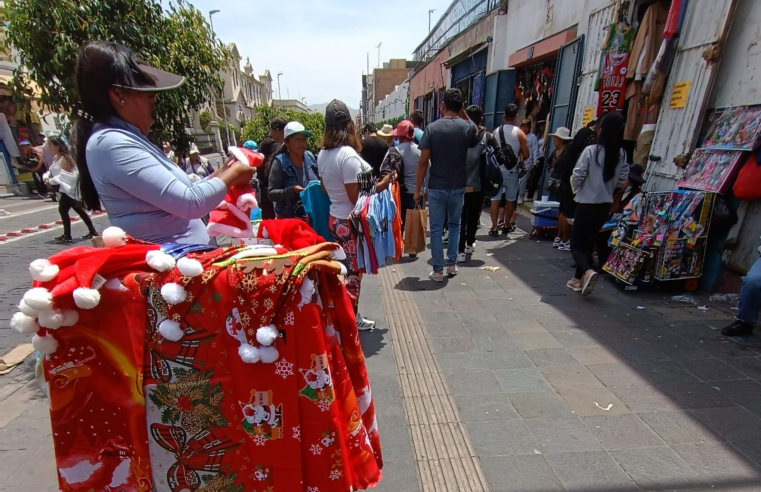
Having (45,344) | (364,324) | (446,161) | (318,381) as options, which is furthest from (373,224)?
(45,344)

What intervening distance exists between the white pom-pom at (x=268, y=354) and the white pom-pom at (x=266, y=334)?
0.12 ft

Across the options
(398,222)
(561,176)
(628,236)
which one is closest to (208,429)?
(398,222)

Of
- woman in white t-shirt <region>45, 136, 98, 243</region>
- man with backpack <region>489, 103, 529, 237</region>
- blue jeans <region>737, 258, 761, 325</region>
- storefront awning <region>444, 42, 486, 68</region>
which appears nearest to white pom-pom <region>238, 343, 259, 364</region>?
blue jeans <region>737, 258, 761, 325</region>

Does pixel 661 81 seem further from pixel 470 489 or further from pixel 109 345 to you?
pixel 109 345

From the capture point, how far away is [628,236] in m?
4.28

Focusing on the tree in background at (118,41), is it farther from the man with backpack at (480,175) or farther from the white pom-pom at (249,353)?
the man with backpack at (480,175)

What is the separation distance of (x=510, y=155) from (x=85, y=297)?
511cm

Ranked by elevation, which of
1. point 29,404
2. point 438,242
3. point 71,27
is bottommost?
point 29,404

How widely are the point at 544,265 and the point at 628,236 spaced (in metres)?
1.08

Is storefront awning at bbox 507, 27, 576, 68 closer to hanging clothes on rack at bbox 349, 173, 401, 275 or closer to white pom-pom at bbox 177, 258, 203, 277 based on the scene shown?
hanging clothes on rack at bbox 349, 173, 401, 275

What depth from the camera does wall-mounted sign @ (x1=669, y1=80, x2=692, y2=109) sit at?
4242mm

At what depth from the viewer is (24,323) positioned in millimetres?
1098

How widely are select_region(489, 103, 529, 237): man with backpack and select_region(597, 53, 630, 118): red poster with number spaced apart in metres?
1.10

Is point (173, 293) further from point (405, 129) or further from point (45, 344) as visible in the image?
point (405, 129)
